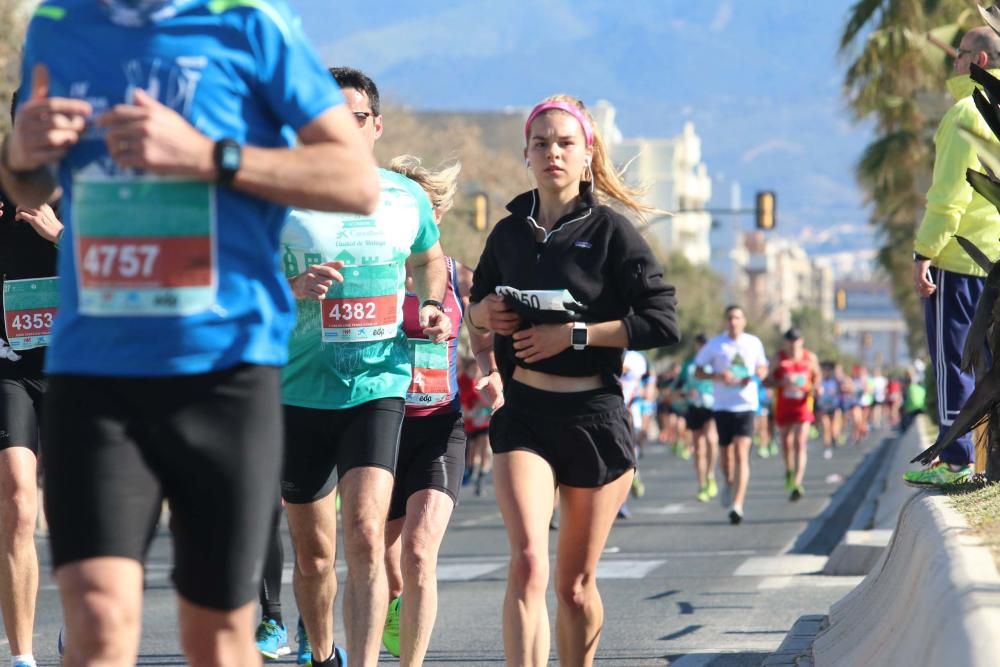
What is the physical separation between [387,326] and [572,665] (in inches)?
53.3

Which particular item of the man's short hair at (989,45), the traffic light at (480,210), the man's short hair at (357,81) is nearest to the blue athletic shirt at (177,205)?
the man's short hair at (357,81)

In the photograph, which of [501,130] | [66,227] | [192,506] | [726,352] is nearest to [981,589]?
[192,506]

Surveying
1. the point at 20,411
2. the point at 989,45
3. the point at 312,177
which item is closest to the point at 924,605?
the point at 312,177

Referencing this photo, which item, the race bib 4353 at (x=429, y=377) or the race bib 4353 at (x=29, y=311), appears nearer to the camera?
the race bib 4353 at (x=29, y=311)

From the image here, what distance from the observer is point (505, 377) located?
640 cm

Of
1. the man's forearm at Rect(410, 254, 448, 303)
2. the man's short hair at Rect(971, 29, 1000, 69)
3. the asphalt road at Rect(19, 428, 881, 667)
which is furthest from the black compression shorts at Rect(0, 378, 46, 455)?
the man's short hair at Rect(971, 29, 1000, 69)

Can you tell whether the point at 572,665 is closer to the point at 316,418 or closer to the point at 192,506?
the point at 316,418

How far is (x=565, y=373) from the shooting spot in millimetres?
6176

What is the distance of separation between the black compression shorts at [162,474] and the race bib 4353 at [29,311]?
3824 mm

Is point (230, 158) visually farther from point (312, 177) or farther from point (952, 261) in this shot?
point (952, 261)

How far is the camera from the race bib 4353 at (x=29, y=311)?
23.8 ft

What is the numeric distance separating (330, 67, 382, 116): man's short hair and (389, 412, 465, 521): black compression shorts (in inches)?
49.0

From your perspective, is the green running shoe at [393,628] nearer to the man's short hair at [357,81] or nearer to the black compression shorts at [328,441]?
the black compression shorts at [328,441]

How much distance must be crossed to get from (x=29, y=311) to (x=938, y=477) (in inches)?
→ 157
